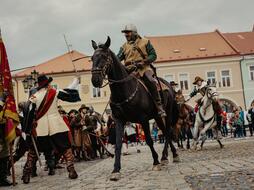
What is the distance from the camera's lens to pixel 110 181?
7660 millimetres

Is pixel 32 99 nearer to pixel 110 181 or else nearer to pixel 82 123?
pixel 110 181

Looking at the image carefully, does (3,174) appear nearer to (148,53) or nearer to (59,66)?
(148,53)

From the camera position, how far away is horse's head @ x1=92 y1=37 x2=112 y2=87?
7.88 meters

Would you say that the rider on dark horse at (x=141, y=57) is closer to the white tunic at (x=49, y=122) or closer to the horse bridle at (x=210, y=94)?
the white tunic at (x=49, y=122)

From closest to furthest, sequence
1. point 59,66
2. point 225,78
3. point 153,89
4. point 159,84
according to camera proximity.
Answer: point 153,89 < point 159,84 < point 225,78 < point 59,66

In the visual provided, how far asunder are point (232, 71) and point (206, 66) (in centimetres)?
328

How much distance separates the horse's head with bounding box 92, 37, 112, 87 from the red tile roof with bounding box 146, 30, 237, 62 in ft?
161

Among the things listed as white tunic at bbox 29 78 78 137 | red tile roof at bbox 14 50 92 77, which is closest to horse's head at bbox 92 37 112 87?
white tunic at bbox 29 78 78 137

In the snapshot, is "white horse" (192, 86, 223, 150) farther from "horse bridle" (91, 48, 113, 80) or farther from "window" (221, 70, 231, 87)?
"window" (221, 70, 231, 87)

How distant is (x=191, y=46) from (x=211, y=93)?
4517 centimetres

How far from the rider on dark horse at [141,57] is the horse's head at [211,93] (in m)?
5.60

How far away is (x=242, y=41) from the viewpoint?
6012 cm

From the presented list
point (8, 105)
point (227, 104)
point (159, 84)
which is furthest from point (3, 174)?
point (227, 104)

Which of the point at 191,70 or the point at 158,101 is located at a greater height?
the point at 191,70
